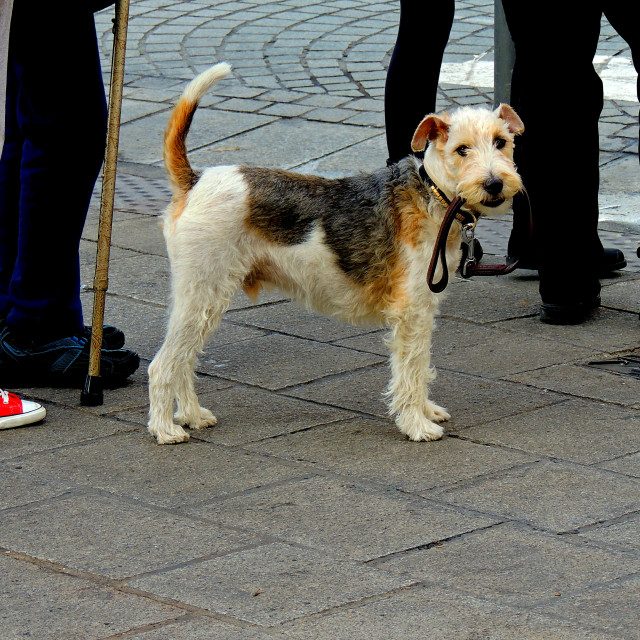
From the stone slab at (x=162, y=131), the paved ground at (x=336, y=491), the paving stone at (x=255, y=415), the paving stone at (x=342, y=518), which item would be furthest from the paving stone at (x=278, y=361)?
the stone slab at (x=162, y=131)

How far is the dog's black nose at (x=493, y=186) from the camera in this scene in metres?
3.96

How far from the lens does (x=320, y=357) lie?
16.8 feet

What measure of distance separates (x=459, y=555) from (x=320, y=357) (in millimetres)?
1960

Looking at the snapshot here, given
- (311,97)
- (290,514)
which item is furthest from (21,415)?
(311,97)

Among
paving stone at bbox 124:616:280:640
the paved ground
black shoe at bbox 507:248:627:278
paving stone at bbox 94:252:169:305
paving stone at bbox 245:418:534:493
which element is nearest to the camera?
paving stone at bbox 124:616:280:640

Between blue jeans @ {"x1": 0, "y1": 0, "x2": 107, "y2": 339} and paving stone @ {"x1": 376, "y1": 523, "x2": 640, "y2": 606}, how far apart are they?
222 centimetres

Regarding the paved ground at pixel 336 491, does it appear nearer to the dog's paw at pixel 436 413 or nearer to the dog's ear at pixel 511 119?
the dog's paw at pixel 436 413

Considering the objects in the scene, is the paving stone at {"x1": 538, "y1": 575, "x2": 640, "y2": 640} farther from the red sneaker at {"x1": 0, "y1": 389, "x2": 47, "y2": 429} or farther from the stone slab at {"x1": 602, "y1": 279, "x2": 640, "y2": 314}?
the stone slab at {"x1": 602, "y1": 279, "x2": 640, "y2": 314}

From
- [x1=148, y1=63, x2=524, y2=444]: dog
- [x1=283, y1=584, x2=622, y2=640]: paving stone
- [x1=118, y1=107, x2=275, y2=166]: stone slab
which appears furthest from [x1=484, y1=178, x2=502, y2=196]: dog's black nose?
[x1=118, y1=107, x2=275, y2=166]: stone slab

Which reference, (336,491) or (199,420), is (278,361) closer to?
(199,420)

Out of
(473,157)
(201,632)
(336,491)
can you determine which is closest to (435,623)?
(201,632)

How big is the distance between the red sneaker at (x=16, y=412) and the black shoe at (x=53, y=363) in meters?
0.40

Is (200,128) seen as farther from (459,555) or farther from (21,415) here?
(459,555)

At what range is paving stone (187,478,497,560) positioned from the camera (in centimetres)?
336
